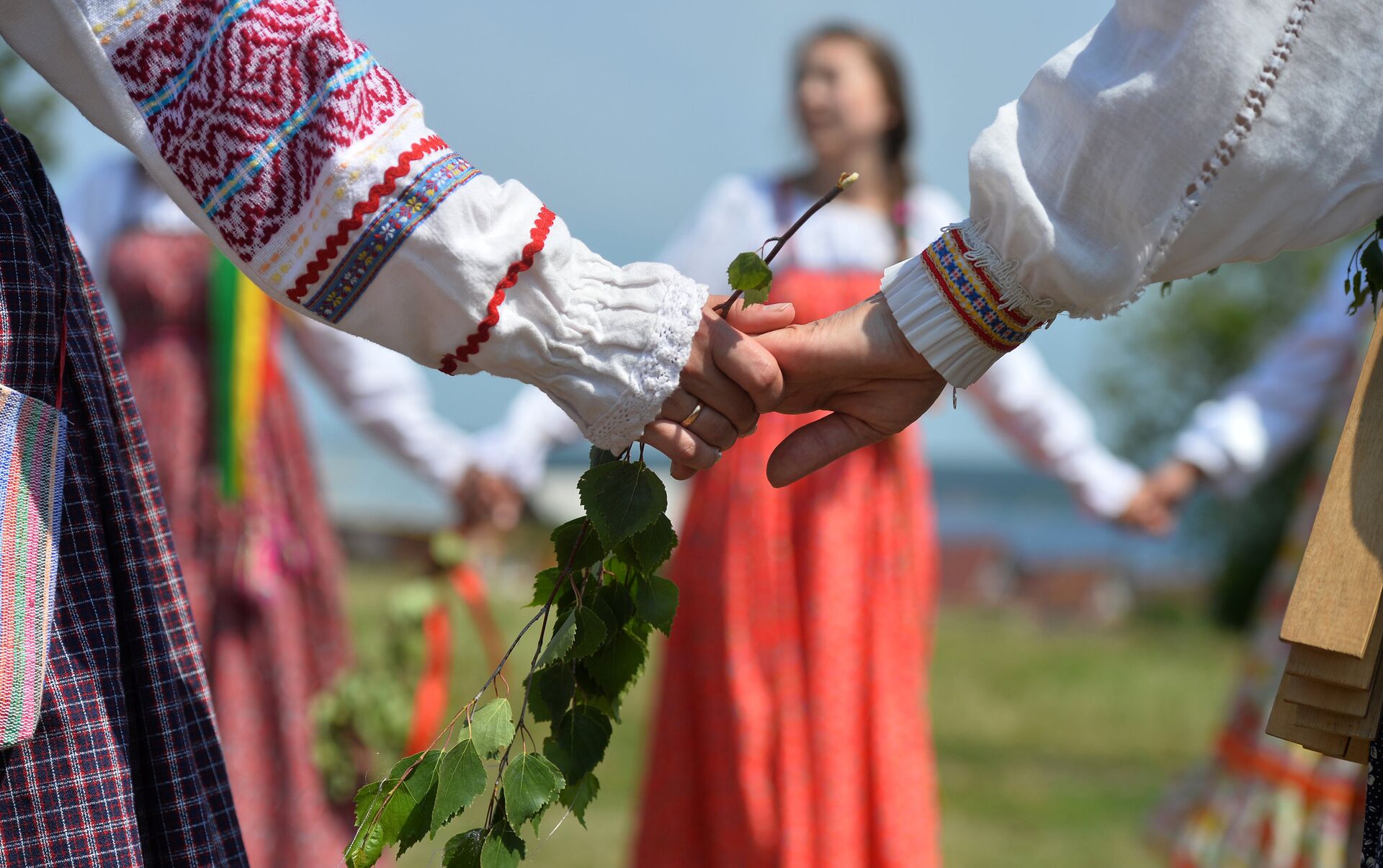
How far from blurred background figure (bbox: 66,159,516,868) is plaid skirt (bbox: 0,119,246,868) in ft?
5.99

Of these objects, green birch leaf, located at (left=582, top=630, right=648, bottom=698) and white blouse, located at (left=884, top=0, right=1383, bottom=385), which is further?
green birch leaf, located at (left=582, top=630, right=648, bottom=698)

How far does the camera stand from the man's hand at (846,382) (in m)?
1.56

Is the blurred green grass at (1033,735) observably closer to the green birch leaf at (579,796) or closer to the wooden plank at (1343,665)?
the green birch leaf at (579,796)

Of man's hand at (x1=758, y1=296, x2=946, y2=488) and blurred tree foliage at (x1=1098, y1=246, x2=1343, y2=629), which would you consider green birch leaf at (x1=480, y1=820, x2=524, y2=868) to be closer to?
man's hand at (x1=758, y1=296, x2=946, y2=488)

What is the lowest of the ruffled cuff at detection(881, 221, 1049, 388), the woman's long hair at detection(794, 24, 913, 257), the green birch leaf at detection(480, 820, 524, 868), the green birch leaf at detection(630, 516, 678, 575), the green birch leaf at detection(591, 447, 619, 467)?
the green birch leaf at detection(480, 820, 524, 868)

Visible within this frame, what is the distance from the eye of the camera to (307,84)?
48.0 inches

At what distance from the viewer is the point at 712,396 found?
1.47m

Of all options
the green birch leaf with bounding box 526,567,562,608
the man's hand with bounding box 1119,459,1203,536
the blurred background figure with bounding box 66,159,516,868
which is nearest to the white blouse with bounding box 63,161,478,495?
the blurred background figure with bounding box 66,159,516,868

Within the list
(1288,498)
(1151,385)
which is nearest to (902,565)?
(1288,498)

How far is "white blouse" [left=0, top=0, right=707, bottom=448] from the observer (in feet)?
3.89

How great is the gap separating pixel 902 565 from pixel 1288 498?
27.0 ft

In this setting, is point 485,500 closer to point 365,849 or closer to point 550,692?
point 550,692

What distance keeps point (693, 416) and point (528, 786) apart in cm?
44

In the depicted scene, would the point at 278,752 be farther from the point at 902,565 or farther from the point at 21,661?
the point at 21,661
